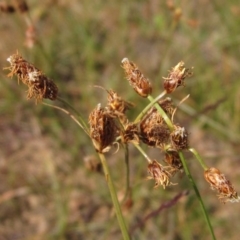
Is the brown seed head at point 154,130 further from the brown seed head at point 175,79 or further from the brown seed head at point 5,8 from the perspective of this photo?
the brown seed head at point 5,8

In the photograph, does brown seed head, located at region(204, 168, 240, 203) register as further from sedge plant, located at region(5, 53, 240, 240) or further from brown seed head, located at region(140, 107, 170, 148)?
brown seed head, located at region(140, 107, 170, 148)

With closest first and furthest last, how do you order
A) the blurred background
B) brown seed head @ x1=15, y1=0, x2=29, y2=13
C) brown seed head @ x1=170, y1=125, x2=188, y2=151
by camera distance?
1. brown seed head @ x1=170, y1=125, x2=188, y2=151
2. brown seed head @ x1=15, y1=0, x2=29, y2=13
3. the blurred background

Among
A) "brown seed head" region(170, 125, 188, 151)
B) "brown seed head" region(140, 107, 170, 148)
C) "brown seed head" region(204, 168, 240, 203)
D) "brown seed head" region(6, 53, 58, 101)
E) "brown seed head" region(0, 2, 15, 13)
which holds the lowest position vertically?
"brown seed head" region(204, 168, 240, 203)

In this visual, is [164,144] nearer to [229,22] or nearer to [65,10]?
[229,22]

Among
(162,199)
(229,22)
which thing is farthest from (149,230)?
(229,22)

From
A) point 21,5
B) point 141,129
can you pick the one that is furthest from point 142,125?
point 21,5

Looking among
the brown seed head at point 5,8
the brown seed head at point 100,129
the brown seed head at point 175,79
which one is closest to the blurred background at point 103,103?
the brown seed head at point 5,8

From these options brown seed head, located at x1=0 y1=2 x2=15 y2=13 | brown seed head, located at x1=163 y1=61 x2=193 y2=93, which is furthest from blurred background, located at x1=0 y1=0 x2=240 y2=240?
brown seed head, located at x1=163 y1=61 x2=193 y2=93
